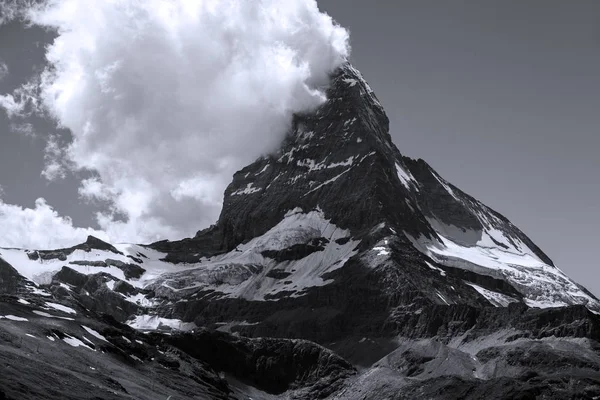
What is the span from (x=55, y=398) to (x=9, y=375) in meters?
10.1

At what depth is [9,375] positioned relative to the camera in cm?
19412

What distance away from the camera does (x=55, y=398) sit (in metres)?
194
